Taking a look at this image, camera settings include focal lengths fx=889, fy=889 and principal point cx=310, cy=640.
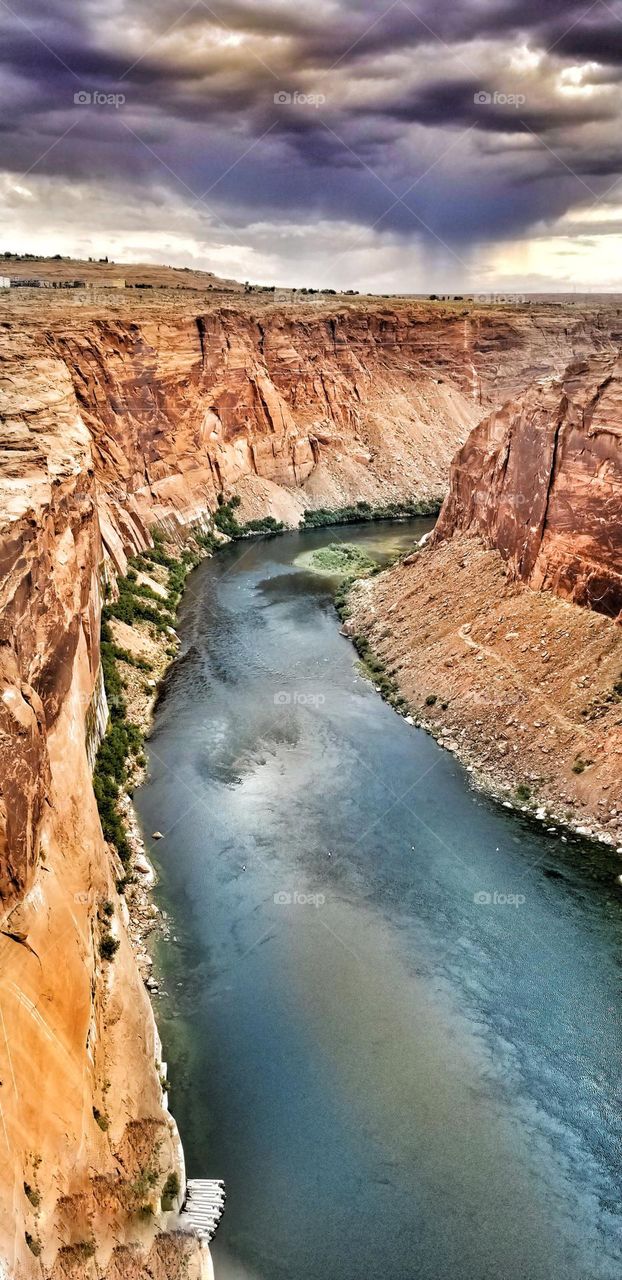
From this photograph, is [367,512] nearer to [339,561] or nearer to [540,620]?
[339,561]

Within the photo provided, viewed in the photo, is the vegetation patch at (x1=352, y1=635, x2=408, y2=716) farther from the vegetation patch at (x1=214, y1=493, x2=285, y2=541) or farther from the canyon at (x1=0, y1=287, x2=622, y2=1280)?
the vegetation patch at (x1=214, y1=493, x2=285, y2=541)

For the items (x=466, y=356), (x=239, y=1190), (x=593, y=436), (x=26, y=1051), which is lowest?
(x=239, y=1190)

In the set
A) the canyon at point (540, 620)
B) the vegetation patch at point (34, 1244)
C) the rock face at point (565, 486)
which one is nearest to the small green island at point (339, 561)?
the canyon at point (540, 620)

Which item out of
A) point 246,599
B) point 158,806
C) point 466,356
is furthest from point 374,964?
point 466,356

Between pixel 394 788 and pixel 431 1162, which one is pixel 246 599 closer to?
pixel 394 788

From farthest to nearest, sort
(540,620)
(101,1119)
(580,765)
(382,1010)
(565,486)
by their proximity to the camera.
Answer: (540,620) → (565,486) → (580,765) → (382,1010) → (101,1119)

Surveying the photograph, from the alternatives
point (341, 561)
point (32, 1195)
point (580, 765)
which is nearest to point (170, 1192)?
point (32, 1195)

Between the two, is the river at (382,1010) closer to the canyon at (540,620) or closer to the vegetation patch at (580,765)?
the canyon at (540,620)
